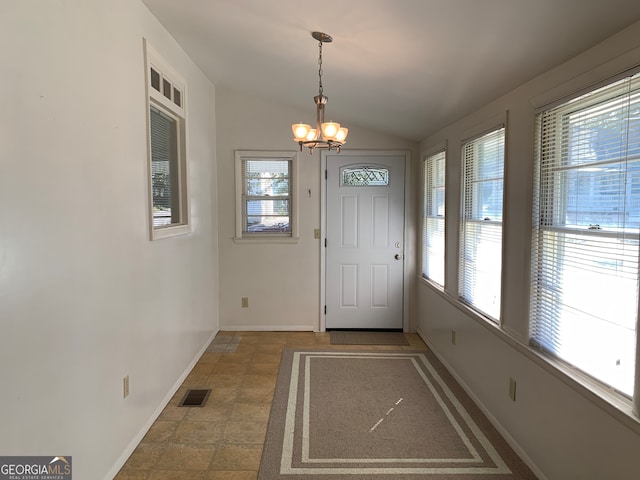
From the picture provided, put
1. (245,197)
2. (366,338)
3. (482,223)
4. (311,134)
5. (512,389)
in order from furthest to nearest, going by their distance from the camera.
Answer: (245,197) < (366,338) < (482,223) < (311,134) < (512,389)

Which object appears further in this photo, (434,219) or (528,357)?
(434,219)

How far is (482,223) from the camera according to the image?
2.98 meters

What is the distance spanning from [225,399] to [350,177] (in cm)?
281

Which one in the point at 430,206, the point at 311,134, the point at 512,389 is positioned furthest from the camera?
the point at 430,206

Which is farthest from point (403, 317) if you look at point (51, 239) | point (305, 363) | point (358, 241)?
point (51, 239)

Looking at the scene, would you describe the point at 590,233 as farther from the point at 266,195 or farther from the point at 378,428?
the point at 266,195

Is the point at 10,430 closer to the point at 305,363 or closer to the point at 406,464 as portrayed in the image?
the point at 406,464

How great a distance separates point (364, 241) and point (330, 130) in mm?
2470

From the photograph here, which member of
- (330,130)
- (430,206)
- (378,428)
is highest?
(330,130)

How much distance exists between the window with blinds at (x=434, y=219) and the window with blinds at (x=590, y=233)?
1710mm

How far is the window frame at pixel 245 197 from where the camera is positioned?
463 centimetres

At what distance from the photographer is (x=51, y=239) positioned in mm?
1648

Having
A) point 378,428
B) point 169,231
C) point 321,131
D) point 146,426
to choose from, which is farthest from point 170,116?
point 378,428

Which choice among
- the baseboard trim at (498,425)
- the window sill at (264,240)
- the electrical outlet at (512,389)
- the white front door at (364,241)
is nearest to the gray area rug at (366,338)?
the white front door at (364,241)
